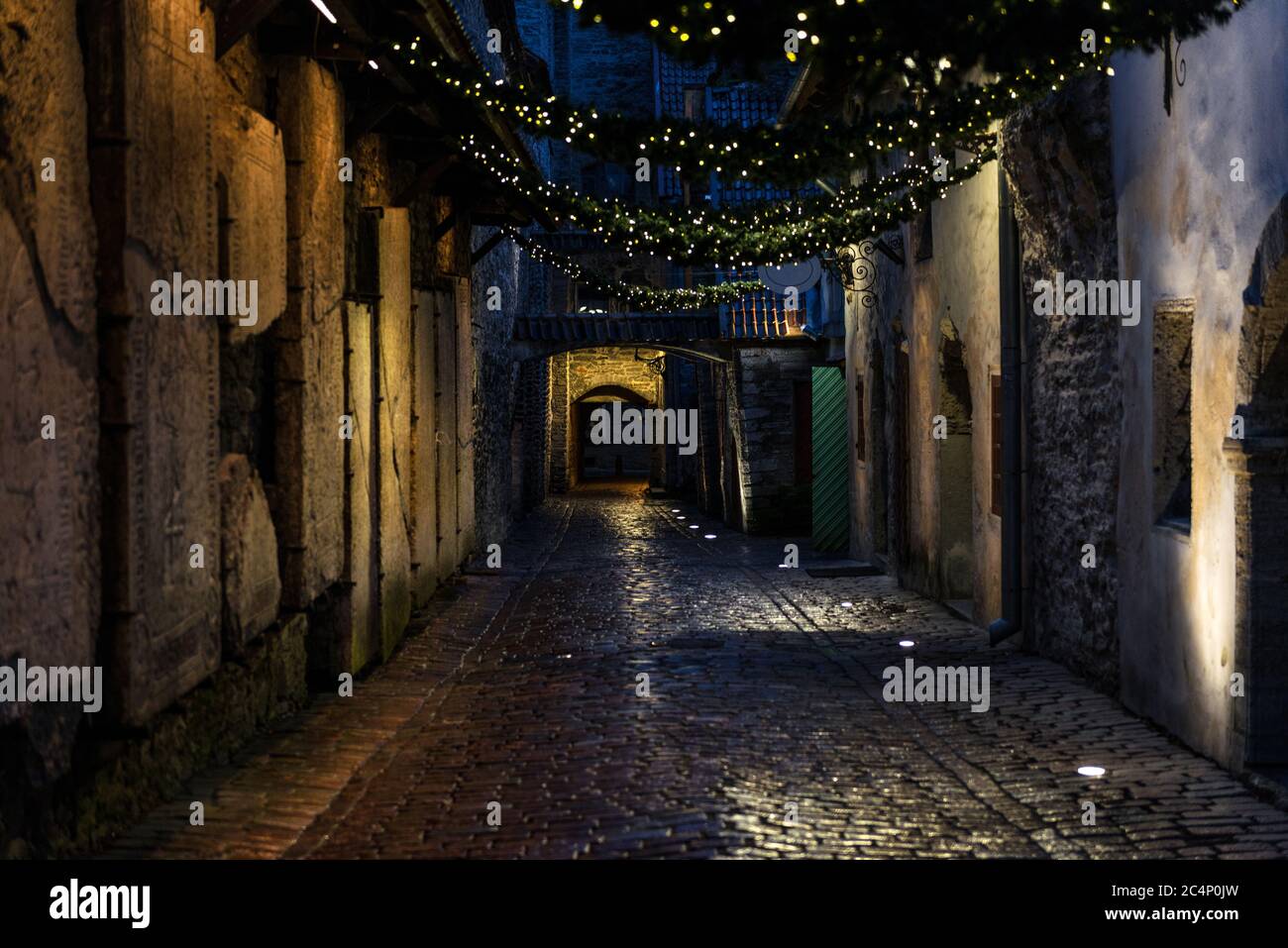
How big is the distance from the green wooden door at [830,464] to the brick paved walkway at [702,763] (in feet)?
27.5

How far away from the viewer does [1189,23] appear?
24.1 ft

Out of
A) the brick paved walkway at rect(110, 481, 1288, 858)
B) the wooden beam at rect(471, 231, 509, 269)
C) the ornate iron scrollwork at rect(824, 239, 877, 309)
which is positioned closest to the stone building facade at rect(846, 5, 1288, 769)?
the brick paved walkway at rect(110, 481, 1288, 858)

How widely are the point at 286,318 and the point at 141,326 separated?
300 centimetres

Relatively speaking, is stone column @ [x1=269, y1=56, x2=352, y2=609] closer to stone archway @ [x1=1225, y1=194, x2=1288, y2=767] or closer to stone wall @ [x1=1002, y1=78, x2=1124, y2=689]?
stone wall @ [x1=1002, y1=78, x2=1124, y2=689]

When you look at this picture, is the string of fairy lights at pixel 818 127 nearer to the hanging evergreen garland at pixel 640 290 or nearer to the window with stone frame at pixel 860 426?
the hanging evergreen garland at pixel 640 290

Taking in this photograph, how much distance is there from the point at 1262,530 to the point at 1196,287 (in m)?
1.51

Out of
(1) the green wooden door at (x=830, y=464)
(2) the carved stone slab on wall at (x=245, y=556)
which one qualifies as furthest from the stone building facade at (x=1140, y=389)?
(1) the green wooden door at (x=830, y=464)

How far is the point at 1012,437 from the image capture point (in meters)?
12.1

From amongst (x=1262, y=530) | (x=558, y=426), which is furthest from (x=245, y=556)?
(x=558, y=426)

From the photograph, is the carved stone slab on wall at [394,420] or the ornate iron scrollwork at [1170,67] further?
the carved stone slab on wall at [394,420]

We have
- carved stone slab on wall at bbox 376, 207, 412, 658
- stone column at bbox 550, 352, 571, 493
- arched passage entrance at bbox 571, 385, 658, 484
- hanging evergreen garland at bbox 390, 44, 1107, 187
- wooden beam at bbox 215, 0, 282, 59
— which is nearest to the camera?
wooden beam at bbox 215, 0, 282, 59

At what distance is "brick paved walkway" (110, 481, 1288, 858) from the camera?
661cm

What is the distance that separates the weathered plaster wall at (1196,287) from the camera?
300 inches

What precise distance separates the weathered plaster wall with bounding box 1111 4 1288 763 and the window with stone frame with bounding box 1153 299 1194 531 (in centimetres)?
13
